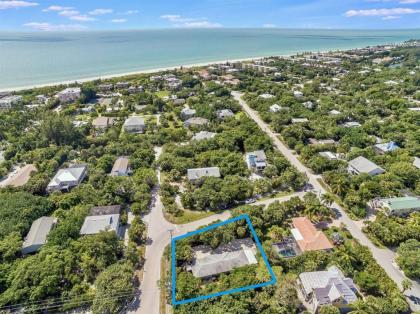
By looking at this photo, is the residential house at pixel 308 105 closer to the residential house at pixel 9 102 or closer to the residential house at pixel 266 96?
the residential house at pixel 266 96

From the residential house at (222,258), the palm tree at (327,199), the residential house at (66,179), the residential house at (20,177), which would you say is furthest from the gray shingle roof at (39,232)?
the palm tree at (327,199)

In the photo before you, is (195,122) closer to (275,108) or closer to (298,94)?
(275,108)

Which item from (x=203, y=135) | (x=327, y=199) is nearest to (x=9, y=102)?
(x=203, y=135)

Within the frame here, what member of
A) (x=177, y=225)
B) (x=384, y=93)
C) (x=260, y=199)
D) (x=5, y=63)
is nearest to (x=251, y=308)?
(x=177, y=225)

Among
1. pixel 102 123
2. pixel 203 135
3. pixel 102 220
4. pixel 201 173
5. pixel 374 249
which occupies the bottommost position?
pixel 374 249

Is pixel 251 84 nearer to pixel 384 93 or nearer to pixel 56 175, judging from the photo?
pixel 384 93

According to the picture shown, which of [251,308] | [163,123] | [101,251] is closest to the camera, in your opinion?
[251,308]
